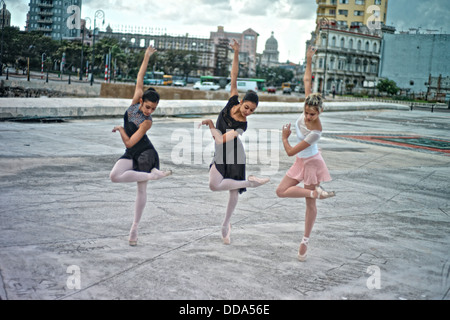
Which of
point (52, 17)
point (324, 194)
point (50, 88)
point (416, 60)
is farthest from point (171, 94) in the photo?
point (52, 17)

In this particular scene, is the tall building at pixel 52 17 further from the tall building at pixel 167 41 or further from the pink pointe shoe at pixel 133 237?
the pink pointe shoe at pixel 133 237

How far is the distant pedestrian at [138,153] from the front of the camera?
5172mm

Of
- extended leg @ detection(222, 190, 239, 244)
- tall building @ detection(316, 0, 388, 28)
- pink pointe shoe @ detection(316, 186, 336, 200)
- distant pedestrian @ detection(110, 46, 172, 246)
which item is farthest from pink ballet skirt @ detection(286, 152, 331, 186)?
tall building @ detection(316, 0, 388, 28)

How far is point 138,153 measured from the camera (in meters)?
5.27

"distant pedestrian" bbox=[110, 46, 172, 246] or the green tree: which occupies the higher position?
the green tree

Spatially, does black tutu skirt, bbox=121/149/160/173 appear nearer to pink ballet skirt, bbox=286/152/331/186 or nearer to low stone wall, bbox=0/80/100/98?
pink ballet skirt, bbox=286/152/331/186

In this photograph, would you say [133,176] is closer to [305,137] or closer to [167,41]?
[305,137]

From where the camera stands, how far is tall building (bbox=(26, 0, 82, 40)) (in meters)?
134

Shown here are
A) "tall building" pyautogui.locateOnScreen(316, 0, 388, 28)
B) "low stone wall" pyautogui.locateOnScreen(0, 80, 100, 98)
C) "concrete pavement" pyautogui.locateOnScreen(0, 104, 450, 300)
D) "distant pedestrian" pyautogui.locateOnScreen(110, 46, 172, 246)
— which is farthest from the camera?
"tall building" pyautogui.locateOnScreen(316, 0, 388, 28)

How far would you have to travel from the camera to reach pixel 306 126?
17.0ft

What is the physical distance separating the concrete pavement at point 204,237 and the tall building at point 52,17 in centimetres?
13453

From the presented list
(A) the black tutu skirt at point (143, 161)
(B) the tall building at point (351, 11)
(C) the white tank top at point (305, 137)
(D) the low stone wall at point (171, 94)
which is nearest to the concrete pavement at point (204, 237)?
(A) the black tutu skirt at point (143, 161)

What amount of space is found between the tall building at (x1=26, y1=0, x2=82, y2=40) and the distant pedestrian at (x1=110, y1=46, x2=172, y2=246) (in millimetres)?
137704

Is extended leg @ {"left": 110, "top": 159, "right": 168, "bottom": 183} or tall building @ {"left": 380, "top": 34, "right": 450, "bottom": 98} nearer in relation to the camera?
extended leg @ {"left": 110, "top": 159, "right": 168, "bottom": 183}
